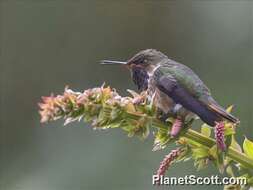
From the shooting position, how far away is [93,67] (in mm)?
2592

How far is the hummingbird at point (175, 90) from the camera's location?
900 mm

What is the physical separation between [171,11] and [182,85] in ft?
5.34

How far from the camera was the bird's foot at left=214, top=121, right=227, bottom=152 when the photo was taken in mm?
818

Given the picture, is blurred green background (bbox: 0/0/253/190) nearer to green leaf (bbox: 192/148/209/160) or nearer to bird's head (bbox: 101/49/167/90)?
bird's head (bbox: 101/49/167/90)

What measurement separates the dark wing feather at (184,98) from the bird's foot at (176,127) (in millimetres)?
45

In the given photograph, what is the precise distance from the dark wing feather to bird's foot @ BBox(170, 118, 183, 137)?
4cm

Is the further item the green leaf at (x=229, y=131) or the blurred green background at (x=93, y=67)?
the blurred green background at (x=93, y=67)

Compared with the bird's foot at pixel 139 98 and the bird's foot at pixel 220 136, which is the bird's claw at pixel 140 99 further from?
the bird's foot at pixel 220 136

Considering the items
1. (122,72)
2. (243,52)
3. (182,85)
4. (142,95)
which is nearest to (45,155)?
(122,72)

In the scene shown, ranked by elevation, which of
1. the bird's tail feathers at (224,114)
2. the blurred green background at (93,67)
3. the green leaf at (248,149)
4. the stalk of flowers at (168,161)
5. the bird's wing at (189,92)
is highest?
the blurred green background at (93,67)

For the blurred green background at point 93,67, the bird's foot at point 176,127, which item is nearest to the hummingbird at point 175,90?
the bird's foot at point 176,127

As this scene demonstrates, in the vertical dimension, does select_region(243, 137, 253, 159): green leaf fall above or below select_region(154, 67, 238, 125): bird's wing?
below

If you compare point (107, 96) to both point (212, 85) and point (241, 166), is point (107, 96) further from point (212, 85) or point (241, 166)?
point (212, 85)

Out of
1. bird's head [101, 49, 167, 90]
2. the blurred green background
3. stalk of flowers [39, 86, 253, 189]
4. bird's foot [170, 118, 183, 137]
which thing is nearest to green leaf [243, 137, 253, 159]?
stalk of flowers [39, 86, 253, 189]
